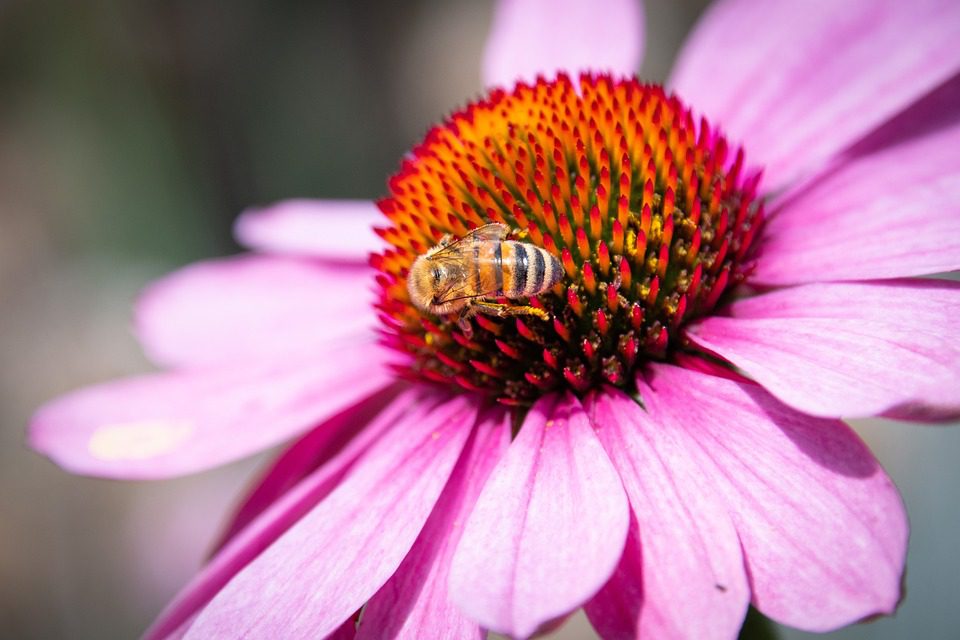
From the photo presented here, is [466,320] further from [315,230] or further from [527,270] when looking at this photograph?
[315,230]

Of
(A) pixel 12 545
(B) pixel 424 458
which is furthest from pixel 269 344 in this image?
(A) pixel 12 545

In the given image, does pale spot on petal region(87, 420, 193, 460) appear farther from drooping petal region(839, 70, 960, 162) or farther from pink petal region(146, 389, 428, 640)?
drooping petal region(839, 70, 960, 162)

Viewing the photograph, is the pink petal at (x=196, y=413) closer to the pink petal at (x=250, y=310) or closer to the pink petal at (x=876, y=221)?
the pink petal at (x=250, y=310)

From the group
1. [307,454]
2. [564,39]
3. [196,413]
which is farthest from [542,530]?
[564,39]

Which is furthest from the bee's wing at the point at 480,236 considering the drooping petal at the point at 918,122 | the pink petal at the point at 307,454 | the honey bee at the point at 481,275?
the drooping petal at the point at 918,122

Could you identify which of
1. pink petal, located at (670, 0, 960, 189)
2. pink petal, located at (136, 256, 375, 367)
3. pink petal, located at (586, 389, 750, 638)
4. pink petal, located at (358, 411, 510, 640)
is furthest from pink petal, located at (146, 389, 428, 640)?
pink petal, located at (670, 0, 960, 189)

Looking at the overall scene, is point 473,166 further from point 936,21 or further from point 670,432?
point 936,21
